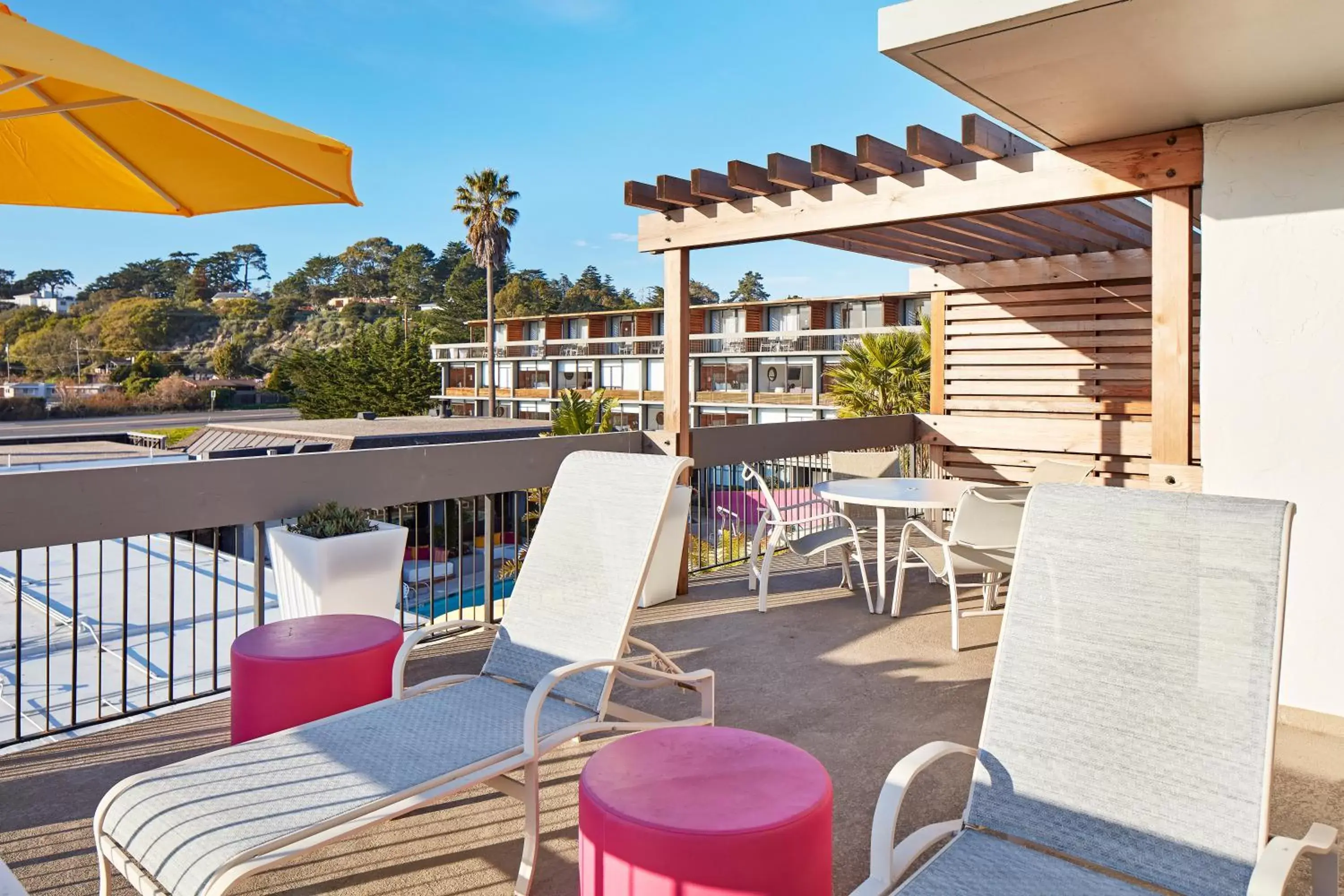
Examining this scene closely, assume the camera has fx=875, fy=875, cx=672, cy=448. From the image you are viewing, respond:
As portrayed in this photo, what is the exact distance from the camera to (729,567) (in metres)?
7.03

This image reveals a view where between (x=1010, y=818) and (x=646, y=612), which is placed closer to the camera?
(x=1010, y=818)

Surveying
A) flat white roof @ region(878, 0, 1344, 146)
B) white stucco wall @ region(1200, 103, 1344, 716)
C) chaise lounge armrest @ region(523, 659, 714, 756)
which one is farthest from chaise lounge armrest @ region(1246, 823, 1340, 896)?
white stucco wall @ region(1200, 103, 1344, 716)

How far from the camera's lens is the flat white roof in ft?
8.61

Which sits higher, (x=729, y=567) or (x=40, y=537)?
(x=40, y=537)

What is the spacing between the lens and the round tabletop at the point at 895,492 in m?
5.00

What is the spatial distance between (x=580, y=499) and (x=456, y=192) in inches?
1503

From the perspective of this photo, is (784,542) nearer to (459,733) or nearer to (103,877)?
(459,733)

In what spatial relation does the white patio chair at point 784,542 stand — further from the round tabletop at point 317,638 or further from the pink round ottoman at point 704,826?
the pink round ottoman at point 704,826

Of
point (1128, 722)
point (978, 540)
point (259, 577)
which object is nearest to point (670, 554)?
point (978, 540)

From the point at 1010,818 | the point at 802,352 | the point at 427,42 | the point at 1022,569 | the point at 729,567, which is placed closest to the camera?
the point at 1010,818

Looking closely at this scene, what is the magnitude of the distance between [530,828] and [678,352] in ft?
12.5

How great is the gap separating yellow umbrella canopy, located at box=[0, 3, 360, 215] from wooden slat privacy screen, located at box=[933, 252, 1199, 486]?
634 cm

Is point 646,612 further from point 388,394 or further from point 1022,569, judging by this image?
point 388,394

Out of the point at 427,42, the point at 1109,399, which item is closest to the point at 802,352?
the point at 1109,399
